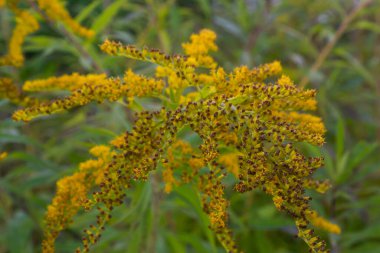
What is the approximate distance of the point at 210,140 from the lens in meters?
1.62

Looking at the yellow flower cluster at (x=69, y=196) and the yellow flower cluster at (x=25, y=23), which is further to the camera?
the yellow flower cluster at (x=25, y=23)

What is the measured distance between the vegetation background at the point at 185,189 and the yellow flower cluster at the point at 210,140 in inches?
10.2

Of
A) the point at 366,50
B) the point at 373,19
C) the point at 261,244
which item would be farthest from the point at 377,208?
the point at 373,19

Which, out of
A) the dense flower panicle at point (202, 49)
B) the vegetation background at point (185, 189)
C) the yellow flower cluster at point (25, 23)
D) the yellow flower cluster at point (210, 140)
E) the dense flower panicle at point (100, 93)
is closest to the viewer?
the yellow flower cluster at point (210, 140)

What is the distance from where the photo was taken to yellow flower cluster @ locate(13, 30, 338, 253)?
1570 millimetres

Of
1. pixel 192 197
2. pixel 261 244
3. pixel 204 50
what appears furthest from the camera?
pixel 261 244

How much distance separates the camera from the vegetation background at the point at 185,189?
9.65ft

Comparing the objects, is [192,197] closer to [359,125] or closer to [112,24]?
[112,24]

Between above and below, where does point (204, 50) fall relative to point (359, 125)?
below

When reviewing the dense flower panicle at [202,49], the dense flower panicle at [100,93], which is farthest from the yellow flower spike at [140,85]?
the dense flower panicle at [202,49]

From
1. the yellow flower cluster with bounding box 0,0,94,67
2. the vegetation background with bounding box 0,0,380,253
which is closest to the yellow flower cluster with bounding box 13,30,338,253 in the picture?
the vegetation background with bounding box 0,0,380,253

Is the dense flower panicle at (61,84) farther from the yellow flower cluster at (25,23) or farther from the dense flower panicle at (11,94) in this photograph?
the yellow flower cluster at (25,23)

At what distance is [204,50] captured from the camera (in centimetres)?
205

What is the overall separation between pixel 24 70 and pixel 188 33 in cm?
139
